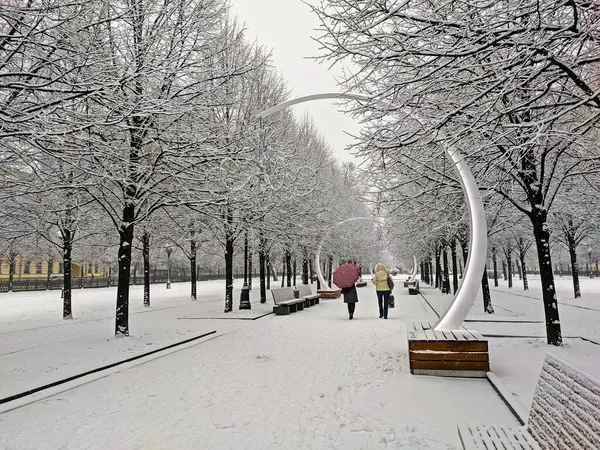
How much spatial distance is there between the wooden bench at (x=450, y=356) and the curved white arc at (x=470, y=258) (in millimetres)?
592

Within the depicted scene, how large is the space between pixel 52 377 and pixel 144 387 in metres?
1.60

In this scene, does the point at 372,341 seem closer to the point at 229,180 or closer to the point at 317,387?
the point at 317,387

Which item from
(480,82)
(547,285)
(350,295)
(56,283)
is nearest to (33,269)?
(56,283)

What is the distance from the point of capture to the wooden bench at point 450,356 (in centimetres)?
587

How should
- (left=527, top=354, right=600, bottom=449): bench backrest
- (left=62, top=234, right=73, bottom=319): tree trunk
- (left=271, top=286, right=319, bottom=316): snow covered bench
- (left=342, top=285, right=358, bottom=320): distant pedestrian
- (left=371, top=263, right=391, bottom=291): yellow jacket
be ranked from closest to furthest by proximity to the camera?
(left=527, top=354, right=600, bottom=449): bench backrest → (left=371, top=263, right=391, bottom=291): yellow jacket → (left=342, top=285, right=358, bottom=320): distant pedestrian → (left=62, top=234, right=73, bottom=319): tree trunk → (left=271, top=286, right=319, bottom=316): snow covered bench

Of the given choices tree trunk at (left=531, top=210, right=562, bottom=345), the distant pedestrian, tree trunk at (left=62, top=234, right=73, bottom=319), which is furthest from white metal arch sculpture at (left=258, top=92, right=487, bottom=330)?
tree trunk at (left=62, top=234, right=73, bottom=319)

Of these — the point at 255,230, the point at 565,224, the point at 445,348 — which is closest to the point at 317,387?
the point at 445,348

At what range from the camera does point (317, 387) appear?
5.44 m

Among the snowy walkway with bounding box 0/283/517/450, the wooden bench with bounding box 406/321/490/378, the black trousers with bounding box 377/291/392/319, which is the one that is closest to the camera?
the snowy walkway with bounding box 0/283/517/450

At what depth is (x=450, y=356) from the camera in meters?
6.00

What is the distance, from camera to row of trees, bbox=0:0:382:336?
19.3 ft

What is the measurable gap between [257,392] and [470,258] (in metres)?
4.20

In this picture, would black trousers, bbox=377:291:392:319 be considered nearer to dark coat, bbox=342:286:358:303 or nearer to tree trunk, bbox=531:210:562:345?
dark coat, bbox=342:286:358:303

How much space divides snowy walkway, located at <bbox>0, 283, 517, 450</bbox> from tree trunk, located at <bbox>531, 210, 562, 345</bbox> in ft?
9.51
